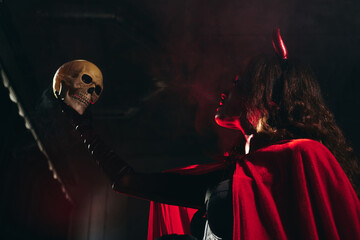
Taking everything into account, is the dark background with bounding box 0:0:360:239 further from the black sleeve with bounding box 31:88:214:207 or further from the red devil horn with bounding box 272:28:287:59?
the red devil horn with bounding box 272:28:287:59

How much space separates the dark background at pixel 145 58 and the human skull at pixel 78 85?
6.30 feet

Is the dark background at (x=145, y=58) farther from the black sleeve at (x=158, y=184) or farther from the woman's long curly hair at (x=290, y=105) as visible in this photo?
the woman's long curly hair at (x=290, y=105)

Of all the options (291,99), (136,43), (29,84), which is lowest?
(291,99)

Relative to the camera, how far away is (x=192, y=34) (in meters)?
4.23

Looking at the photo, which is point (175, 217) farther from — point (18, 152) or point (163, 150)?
point (163, 150)

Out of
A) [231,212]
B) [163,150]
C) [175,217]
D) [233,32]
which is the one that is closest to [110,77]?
[233,32]

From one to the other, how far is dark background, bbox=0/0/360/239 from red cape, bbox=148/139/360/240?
2.77m

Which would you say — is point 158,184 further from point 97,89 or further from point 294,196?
point 97,89

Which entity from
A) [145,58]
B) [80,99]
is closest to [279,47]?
[80,99]

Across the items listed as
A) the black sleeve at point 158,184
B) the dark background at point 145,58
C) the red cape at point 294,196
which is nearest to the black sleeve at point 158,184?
the black sleeve at point 158,184

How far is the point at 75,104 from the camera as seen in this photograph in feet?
4.15

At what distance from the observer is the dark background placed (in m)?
3.75

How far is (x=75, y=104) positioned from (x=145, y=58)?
3.38 meters

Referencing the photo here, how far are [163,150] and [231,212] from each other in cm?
583
